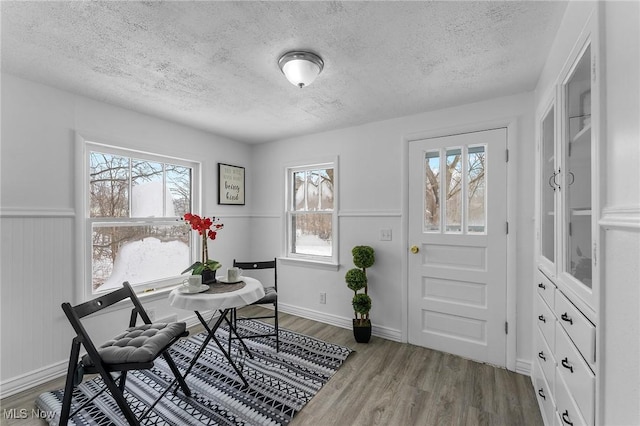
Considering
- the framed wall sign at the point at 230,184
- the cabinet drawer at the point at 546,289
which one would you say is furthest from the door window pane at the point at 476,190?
the framed wall sign at the point at 230,184

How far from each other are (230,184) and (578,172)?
355cm

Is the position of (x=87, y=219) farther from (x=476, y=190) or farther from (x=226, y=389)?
(x=476, y=190)

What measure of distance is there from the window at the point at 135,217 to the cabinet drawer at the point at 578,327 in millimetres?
3489

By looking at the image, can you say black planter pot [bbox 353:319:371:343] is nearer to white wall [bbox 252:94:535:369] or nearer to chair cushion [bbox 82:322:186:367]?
white wall [bbox 252:94:535:369]

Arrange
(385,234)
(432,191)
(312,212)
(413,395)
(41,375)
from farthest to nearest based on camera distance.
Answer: (312,212), (385,234), (432,191), (41,375), (413,395)

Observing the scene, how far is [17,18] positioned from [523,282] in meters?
3.92

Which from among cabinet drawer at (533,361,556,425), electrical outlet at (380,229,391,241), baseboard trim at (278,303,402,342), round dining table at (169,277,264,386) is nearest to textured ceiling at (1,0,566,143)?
electrical outlet at (380,229,391,241)

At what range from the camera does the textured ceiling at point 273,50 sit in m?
1.40

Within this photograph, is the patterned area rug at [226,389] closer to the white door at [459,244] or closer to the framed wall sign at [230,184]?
the white door at [459,244]

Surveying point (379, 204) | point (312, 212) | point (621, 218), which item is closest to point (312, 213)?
point (312, 212)

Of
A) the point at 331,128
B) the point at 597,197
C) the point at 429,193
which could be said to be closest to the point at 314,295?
the point at 429,193

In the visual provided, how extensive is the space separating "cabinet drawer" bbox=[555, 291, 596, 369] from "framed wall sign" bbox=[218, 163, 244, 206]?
3.52 meters

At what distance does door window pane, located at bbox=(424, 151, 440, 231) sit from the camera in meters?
2.75

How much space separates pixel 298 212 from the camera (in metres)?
3.77
